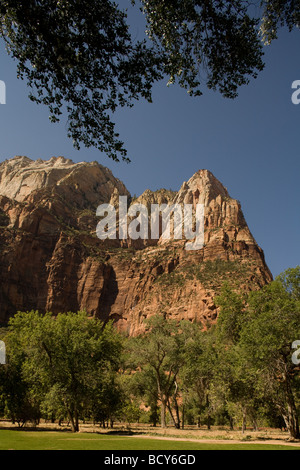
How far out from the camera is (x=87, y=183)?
175250 millimetres

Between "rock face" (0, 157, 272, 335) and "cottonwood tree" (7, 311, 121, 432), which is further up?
"rock face" (0, 157, 272, 335)

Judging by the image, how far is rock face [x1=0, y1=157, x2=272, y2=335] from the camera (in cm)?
9976

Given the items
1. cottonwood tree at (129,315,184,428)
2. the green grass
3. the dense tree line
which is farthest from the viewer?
cottonwood tree at (129,315,184,428)

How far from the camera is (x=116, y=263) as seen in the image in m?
134

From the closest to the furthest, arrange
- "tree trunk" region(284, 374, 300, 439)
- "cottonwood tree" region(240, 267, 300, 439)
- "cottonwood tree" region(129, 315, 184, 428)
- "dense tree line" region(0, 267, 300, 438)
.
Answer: "cottonwood tree" region(240, 267, 300, 439) < "tree trunk" region(284, 374, 300, 439) < "dense tree line" region(0, 267, 300, 438) < "cottonwood tree" region(129, 315, 184, 428)

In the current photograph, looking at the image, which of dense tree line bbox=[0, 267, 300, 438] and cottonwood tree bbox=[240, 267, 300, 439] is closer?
cottonwood tree bbox=[240, 267, 300, 439]

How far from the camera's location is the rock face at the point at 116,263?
99762 mm

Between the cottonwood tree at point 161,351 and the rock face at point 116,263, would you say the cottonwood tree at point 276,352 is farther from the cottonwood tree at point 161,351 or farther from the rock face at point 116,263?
the rock face at point 116,263

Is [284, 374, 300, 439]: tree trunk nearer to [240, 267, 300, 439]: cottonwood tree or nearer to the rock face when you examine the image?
[240, 267, 300, 439]: cottonwood tree

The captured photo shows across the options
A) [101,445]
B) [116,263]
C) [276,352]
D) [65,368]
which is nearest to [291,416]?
[276,352]

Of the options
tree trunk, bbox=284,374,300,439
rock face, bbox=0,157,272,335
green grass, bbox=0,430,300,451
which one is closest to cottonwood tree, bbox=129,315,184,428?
tree trunk, bbox=284,374,300,439
